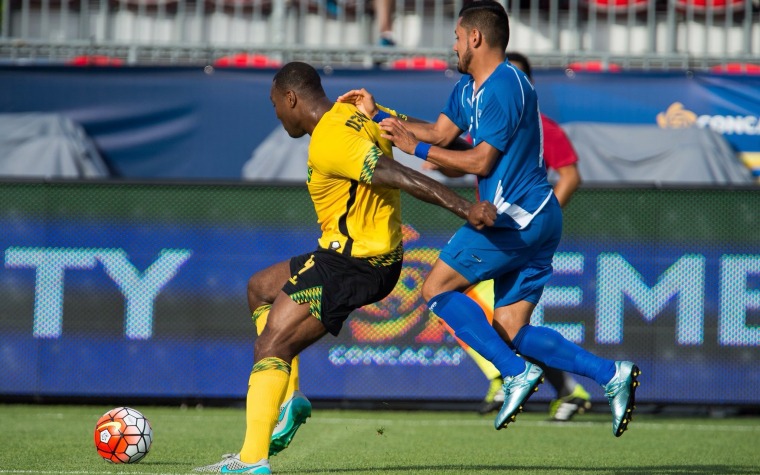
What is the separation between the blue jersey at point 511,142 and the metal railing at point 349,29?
274 inches

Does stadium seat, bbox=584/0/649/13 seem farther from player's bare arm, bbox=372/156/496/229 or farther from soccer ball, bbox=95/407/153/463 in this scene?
soccer ball, bbox=95/407/153/463

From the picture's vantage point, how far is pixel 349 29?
1346cm

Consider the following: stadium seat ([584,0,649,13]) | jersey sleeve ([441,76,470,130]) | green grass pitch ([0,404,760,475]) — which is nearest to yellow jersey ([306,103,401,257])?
jersey sleeve ([441,76,470,130])

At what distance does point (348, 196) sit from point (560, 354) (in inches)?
54.1

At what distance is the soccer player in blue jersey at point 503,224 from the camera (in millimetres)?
5820

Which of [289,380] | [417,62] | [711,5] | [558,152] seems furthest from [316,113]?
[711,5]

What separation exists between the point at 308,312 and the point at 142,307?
4239mm

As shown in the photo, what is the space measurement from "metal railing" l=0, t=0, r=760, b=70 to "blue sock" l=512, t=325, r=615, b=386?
7106 millimetres

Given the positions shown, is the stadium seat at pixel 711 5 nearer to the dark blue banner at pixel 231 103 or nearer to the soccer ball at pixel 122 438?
the dark blue banner at pixel 231 103

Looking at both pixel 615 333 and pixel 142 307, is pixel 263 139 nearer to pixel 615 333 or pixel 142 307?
pixel 142 307

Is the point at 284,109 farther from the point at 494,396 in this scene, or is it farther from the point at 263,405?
the point at 494,396

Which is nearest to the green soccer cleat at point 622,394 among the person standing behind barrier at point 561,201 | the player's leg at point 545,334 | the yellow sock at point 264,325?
the player's leg at point 545,334

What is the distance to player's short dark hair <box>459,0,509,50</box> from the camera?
6.09 metres

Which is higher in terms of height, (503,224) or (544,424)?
(503,224)
